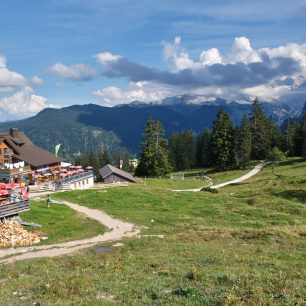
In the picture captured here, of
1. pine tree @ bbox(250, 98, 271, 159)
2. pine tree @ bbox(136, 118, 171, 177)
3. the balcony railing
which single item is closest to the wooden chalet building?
the balcony railing

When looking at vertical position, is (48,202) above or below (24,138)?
below

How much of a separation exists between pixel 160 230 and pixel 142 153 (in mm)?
68240

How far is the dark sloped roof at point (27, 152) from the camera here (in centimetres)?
7862

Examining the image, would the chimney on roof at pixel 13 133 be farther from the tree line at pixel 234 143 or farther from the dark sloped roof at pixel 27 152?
the tree line at pixel 234 143

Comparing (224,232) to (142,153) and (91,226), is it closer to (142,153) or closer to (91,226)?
(91,226)

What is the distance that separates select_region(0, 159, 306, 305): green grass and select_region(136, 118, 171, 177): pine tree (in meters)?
55.7

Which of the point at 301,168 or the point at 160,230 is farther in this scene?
the point at 301,168

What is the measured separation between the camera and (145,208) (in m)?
53.5

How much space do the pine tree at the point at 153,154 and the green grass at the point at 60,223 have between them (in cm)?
5668

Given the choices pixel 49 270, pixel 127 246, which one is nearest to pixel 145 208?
pixel 127 246

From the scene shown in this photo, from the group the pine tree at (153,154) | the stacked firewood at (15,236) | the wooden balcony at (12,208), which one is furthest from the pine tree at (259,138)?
the stacked firewood at (15,236)

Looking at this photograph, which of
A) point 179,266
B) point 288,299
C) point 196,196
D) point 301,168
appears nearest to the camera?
point 288,299

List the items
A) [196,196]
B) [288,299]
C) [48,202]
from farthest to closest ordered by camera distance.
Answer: [196,196] < [48,202] < [288,299]

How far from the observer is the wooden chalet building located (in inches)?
2838
